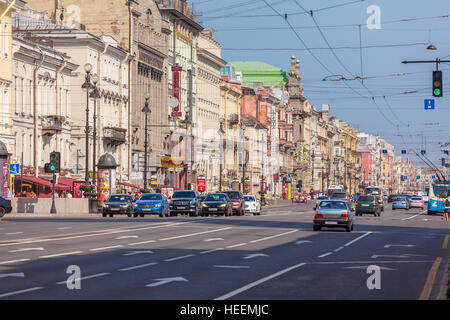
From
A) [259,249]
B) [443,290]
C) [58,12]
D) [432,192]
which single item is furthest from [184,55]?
[443,290]

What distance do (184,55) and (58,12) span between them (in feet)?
80.5

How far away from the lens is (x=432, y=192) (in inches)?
3615

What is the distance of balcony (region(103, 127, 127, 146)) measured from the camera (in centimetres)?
8898

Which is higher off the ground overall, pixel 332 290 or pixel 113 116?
pixel 113 116

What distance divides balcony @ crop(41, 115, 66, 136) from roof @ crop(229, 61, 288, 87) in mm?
106383

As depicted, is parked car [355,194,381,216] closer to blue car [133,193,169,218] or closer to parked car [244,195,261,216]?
parked car [244,195,261,216]

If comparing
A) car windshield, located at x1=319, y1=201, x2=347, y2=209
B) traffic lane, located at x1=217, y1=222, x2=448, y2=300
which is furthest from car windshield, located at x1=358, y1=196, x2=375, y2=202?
traffic lane, located at x1=217, y1=222, x2=448, y2=300

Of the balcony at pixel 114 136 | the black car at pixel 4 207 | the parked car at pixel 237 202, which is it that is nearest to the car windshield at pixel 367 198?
the parked car at pixel 237 202

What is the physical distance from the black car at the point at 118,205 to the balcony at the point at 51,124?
17.4 meters

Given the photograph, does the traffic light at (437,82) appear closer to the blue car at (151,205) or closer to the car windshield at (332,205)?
the car windshield at (332,205)

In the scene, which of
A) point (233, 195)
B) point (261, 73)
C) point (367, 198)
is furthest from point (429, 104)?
point (261, 73)

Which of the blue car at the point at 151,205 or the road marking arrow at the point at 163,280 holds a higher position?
the blue car at the point at 151,205

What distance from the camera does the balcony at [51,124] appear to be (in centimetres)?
7750

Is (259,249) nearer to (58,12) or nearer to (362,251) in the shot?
(362,251)
